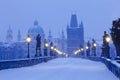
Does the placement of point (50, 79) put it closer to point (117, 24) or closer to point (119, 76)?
point (119, 76)

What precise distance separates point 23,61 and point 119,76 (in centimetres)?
2463

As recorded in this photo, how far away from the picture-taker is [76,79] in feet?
78.8

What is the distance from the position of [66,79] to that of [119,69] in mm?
3172

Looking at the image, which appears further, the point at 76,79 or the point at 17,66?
the point at 17,66

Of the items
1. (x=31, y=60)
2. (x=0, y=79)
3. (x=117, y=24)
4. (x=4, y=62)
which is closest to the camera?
(x=0, y=79)

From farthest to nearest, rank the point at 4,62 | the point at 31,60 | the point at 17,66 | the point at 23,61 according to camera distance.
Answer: the point at 31,60 < the point at 23,61 < the point at 17,66 < the point at 4,62

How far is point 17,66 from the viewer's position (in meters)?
42.9

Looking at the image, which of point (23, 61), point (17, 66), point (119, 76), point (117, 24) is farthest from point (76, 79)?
point (117, 24)

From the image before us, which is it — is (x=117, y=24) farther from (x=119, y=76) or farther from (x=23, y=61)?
(x=119, y=76)

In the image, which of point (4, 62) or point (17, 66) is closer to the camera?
point (4, 62)

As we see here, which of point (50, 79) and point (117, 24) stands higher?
point (117, 24)

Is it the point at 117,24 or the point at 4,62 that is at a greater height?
the point at 117,24

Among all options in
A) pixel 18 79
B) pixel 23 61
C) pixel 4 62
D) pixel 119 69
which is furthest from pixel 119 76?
pixel 23 61

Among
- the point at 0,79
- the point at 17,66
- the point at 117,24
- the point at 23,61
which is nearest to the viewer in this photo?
the point at 0,79
